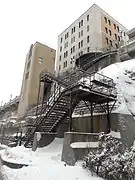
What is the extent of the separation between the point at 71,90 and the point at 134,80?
933 cm

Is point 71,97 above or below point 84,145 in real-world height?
above

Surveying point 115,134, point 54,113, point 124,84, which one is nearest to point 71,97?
point 54,113

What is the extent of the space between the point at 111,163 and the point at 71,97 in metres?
5.54

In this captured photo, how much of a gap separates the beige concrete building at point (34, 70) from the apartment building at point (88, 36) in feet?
18.6

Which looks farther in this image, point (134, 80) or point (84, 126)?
point (134, 80)

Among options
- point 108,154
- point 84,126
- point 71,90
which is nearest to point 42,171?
point 108,154

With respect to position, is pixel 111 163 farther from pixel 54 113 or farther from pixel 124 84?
pixel 124 84

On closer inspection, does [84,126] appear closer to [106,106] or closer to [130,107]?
[106,106]

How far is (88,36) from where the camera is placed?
3838 centimetres

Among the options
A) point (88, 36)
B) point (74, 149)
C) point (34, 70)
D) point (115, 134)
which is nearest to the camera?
point (74, 149)

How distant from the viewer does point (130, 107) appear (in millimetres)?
15039

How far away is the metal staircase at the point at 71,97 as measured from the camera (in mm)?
11945

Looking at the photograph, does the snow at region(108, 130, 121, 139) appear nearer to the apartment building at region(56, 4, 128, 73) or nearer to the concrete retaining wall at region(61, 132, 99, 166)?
the concrete retaining wall at region(61, 132, 99, 166)

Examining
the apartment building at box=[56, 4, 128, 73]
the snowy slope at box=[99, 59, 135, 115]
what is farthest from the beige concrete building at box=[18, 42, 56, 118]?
the snowy slope at box=[99, 59, 135, 115]
